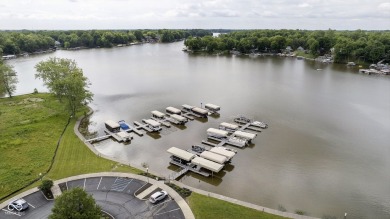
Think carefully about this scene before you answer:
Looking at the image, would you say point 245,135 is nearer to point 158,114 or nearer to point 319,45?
point 158,114

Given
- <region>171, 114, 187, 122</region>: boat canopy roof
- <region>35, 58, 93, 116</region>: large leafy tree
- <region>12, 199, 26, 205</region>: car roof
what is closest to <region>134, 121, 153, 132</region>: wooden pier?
<region>171, 114, 187, 122</region>: boat canopy roof

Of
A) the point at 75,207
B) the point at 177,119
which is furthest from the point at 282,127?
the point at 75,207

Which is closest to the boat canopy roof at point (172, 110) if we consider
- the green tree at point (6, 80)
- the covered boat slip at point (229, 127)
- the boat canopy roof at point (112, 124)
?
the covered boat slip at point (229, 127)

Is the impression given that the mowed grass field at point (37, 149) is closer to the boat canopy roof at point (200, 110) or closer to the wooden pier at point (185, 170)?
the wooden pier at point (185, 170)

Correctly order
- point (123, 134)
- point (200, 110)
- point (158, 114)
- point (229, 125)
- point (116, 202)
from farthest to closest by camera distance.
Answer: point (200, 110) < point (158, 114) < point (229, 125) < point (123, 134) < point (116, 202)

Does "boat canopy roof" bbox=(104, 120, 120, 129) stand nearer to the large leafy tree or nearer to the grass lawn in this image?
the large leafy tree

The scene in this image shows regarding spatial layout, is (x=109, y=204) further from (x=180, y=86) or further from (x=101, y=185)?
(x=180, y=86)
